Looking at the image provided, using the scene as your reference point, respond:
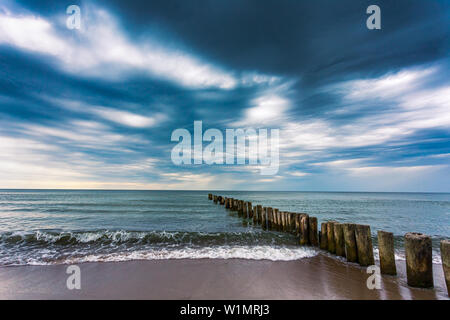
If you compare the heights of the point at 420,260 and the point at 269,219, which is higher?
the point at 420,260

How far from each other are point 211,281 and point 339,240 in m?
4.72

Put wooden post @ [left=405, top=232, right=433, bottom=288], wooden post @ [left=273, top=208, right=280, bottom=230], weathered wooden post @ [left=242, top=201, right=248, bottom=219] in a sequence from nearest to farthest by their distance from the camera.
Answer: wooden post @ [left=405, top=232, right=433, bottom=288]
wooden post @ [left=273, top=208, right=280, bottom=230]
weathered wooden post @ [left=242, top=201, right=248, bottom=219]

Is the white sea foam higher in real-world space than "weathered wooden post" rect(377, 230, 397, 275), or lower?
lower

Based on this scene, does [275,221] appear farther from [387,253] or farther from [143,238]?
[143,238]

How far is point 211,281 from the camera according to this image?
16.6 feet

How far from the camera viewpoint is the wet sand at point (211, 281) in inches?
175

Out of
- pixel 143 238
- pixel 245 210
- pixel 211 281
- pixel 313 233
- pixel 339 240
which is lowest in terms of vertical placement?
pixel 143 238

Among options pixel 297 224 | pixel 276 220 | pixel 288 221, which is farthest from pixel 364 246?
pixel 276 220

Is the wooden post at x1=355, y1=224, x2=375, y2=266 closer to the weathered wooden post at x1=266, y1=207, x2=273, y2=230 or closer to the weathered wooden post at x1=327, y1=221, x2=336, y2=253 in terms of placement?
the weathered wooden post at x1=327, y1=221, x2=336, y2=253


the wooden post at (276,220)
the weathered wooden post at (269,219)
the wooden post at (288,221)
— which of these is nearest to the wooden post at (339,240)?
the wooden post at (288,221)

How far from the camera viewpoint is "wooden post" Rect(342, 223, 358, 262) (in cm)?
629

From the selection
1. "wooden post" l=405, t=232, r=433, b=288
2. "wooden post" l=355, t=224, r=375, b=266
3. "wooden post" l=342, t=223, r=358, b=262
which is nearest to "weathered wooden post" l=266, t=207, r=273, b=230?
"wooden post" l=342, t=223, r=358, b=262
